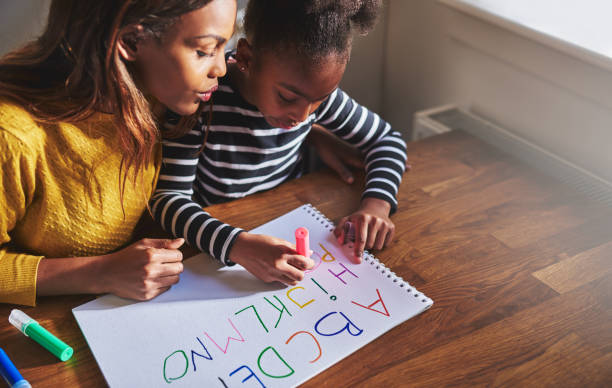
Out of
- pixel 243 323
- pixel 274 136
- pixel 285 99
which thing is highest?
pixel 285 99

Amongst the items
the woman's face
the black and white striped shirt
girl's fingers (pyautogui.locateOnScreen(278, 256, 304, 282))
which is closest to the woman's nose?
the woman's face

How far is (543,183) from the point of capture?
0.96m

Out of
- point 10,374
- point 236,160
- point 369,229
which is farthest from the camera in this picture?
point 236,160

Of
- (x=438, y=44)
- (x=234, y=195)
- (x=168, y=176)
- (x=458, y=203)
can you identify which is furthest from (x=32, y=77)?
(x=438, y=44)

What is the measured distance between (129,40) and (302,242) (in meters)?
0.34

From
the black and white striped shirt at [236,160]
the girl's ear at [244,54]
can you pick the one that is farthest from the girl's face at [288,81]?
the black and white striped shirt at [236,160]

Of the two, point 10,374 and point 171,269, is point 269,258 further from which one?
point 10,374

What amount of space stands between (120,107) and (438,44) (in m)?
0.91

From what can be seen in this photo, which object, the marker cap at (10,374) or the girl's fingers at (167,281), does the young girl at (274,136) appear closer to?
the girl's fingers at (167,281)

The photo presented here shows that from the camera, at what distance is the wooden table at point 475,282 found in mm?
611

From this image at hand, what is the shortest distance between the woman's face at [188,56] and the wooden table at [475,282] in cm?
24

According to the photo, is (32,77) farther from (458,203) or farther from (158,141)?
(458,203)

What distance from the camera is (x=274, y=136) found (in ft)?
3.09

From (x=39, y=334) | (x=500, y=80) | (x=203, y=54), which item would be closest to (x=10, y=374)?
(x=39, y=334)
